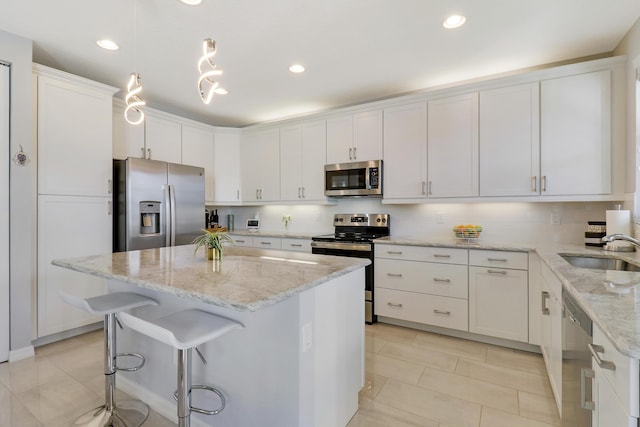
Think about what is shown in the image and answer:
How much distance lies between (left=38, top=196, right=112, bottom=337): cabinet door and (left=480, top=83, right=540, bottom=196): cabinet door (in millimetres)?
3804

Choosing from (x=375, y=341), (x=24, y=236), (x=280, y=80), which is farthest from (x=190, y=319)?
(x=280, y=80)

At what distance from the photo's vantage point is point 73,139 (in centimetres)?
290

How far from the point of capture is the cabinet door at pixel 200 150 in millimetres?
4199

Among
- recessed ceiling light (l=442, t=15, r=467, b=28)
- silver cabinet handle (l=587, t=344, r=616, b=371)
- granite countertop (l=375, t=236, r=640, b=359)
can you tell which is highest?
recessed ceiling light (l=442, t=15, r=467, b=28)

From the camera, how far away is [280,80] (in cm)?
333

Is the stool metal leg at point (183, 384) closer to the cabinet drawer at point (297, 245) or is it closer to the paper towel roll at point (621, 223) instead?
the cabinet drawer at point (297, 245)

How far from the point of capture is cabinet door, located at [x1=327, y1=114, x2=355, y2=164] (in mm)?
3758

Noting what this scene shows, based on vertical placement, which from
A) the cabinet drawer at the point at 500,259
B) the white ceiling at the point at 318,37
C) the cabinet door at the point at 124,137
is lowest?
the cabinet drawer at the point at 500,259

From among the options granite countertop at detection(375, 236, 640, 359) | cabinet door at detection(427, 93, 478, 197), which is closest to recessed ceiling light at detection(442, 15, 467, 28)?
cabinet door at detection(427, 93, 478, 197)

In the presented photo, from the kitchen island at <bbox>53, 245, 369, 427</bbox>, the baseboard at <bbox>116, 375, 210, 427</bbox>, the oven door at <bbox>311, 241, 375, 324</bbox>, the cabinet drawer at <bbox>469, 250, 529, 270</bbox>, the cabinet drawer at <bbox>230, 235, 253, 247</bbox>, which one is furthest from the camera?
the cabinet drawer at <bbox>230, 235, 253, 247</bbox>

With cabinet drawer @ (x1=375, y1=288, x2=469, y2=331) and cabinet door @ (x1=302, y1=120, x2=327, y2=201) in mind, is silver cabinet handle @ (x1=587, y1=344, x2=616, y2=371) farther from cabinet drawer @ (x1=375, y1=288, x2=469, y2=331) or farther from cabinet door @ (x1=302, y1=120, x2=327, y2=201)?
cabinet door @ (x1=302, y1=120, x2=327, y2=201)

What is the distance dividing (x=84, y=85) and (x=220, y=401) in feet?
10.2

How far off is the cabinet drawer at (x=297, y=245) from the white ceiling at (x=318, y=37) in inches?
71.0

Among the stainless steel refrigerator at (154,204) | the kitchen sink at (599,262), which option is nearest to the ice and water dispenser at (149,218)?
the stainless steel refrigerator at (154,204)
